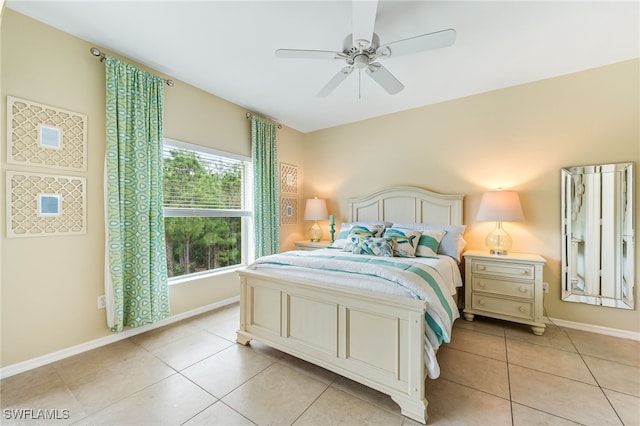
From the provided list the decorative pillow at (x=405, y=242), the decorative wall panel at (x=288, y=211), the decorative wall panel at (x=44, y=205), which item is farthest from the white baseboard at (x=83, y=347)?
the decorative pillow at (x=405, y=242)

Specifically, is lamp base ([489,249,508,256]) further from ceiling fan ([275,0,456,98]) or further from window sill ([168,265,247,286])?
window sill ([168,265,247,286])

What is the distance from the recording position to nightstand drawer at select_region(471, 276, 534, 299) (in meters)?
2.60

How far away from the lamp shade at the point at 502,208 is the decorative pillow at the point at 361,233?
1085mm

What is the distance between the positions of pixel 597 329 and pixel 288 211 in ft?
12.9

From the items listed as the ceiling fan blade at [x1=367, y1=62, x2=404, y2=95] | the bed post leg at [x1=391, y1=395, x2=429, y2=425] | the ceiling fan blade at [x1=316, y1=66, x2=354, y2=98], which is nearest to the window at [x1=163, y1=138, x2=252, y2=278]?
the ceiling fan blade at [x1=316, y1=66, x2=354, y2=98]

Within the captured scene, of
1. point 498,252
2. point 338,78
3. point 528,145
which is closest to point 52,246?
point 338,78

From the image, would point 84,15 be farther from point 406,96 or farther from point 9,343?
point 406,96

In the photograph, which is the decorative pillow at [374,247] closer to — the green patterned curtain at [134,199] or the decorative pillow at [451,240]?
the decorative pillow at [451,240]

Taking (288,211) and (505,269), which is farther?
(288,211)

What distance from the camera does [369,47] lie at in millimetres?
1862

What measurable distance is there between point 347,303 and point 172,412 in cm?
125

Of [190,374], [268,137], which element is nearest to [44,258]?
[190,374]

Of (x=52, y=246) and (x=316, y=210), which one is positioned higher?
(x=316, y=210)

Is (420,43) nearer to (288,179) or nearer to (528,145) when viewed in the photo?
(528,145)
